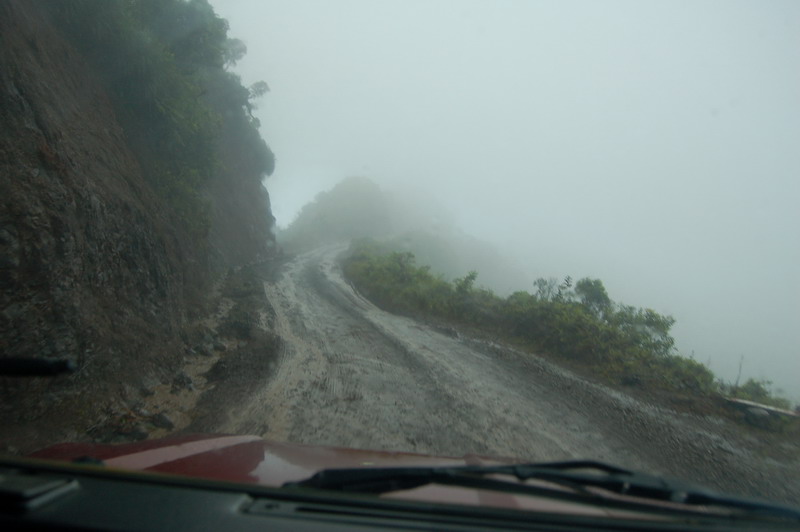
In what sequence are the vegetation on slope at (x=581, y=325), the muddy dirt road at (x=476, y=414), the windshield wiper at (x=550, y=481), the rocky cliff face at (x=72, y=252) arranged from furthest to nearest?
the vegetation on slope at (x=581, y=325), the muddy dirt road at (x=476, y=414), the rocky cliff face at (x=72, y=252), the windshield wiper at (x=550, y=481)

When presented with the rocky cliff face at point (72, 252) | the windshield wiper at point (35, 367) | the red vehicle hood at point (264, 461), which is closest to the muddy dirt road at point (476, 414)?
the rocky cliff face at point (72, 252)

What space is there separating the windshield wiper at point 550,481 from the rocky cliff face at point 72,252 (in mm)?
4041

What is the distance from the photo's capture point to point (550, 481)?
212cm

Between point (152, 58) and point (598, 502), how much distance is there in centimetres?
1351

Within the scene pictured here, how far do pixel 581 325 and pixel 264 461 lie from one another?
30.7 ft

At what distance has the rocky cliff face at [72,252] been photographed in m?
4.79

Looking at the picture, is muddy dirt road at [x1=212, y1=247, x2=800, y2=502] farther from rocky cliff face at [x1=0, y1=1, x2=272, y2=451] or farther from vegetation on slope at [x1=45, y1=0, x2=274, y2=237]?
vegetation on slope at [x1=45, y1=0, x2=274, y2=237]

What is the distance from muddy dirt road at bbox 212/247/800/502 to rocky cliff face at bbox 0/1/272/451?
5.80 ft

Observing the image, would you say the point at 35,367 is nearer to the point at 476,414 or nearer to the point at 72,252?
the point at 72,252

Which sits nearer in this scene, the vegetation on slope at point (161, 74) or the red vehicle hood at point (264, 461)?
the red vehicle hood at point (264, 461)

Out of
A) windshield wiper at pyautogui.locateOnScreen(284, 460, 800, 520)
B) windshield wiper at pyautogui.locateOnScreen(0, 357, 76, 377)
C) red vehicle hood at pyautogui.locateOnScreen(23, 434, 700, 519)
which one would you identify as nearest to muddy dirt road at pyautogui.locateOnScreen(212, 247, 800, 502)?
red vehicle hood at pyautogui.locateOnScreen(23, 434, 700, 519)

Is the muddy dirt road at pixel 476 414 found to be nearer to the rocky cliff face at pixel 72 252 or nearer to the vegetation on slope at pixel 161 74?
the rocky cliff face at pixel 72 252

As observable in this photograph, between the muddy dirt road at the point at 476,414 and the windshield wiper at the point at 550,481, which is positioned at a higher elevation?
the windshield wiper at the point at 550,481

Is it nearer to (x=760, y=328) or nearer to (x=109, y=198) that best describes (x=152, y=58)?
(x=109, y=198)
